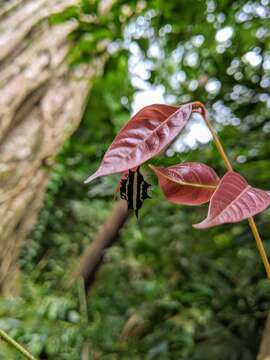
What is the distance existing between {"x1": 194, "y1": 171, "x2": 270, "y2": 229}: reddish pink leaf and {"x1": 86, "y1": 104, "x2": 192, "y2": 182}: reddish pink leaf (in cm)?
5

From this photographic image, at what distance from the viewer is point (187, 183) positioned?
33 cm

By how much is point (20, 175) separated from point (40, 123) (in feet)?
0.89

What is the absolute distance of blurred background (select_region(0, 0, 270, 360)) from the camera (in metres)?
1.03

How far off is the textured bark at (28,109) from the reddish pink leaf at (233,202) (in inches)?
53.1

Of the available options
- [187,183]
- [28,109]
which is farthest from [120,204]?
[187,183]

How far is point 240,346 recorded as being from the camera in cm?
107

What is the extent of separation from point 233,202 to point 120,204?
1.42 meters

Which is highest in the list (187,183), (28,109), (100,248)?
(187,183)

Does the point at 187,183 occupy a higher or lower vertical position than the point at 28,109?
higher

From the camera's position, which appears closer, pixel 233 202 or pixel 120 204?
pixel 233 202

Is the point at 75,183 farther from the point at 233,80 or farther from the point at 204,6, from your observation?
the point at 204,6

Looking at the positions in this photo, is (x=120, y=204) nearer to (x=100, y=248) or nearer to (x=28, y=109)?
(x=100, y=248)

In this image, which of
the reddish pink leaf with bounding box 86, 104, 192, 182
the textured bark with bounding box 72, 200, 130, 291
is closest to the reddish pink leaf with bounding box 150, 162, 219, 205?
the reddish pink leaf with bounding box 86, 104, 192, 182

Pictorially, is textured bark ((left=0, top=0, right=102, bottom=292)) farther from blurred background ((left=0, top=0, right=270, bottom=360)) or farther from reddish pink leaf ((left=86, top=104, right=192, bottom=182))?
reddish pink leaf ((left=86, top=104, right=192, bottom=182))
